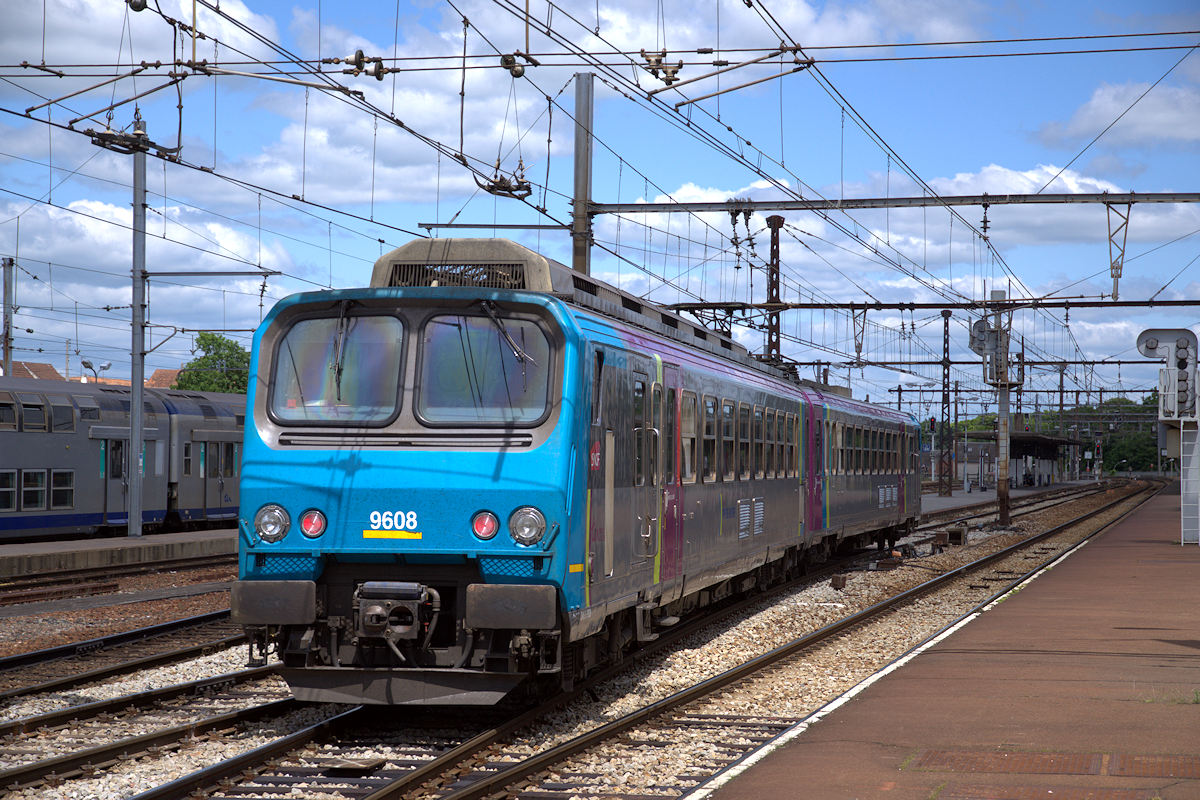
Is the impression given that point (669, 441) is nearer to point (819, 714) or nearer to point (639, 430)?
point (639, 430)

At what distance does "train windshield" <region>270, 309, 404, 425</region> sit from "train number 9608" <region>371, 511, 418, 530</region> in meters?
0.70

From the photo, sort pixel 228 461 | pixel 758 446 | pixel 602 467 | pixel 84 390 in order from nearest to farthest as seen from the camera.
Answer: pixel 602 467, pixel 758 446, pixel 84 390, pixel 228 461

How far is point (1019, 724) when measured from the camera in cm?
934

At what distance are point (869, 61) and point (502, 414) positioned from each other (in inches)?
393

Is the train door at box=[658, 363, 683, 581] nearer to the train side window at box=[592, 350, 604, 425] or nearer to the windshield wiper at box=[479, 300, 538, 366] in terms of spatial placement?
the train side window at box=[592, 350, 604, 425]

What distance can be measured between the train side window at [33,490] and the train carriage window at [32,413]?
885 mm

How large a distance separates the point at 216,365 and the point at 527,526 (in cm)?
9930

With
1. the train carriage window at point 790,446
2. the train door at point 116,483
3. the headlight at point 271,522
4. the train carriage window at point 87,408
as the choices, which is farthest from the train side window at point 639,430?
the train door at point 116,483

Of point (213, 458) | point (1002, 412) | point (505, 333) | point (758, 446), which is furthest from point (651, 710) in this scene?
point (1002, 412)

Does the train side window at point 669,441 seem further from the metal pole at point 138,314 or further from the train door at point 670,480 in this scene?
the metal pole at point 138,314

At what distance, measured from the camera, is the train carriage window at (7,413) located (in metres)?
25.6

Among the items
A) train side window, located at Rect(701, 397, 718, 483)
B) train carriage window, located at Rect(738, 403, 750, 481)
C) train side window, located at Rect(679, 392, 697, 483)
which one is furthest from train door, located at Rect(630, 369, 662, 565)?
train carriage window, located at Rect(738, 403, 750, 481)

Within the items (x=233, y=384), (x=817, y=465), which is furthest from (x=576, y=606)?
(x=233, y=384)

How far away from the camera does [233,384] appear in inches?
4085
